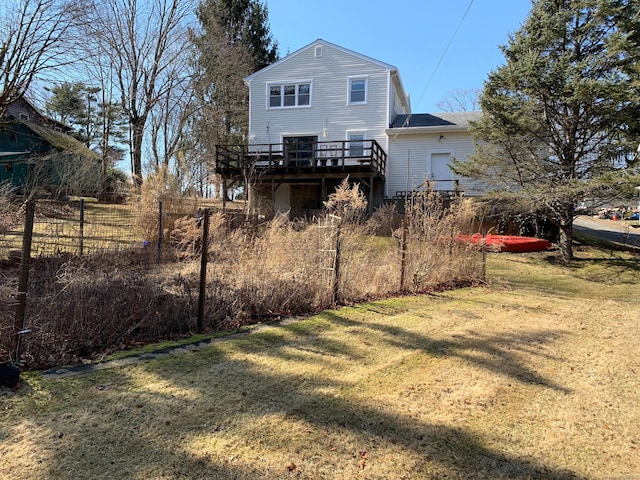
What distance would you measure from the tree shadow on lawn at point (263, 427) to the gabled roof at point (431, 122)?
53.8 ft

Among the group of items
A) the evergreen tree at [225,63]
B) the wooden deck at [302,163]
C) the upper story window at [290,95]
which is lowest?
the wooden deck at [302,163]

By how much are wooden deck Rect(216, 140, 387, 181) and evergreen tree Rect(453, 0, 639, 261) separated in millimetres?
5121

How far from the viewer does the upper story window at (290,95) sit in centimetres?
2091

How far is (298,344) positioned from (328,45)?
19.2 m

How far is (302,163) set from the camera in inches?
807

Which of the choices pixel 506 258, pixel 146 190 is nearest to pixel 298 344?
pixel 146 190

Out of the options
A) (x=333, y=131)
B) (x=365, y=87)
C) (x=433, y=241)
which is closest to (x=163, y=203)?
(x=433, y=241)

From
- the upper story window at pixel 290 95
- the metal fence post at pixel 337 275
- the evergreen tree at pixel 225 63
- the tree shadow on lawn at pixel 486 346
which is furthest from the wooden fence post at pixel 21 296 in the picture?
the evergreen tree at pixel 225 63

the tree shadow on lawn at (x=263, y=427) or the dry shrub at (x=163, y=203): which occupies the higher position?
the dry shrub at (x=163, y=203)

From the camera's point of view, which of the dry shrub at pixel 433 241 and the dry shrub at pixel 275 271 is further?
the dry shrub at pixel 433 241

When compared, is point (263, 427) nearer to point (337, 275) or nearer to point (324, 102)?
point (337, 275)

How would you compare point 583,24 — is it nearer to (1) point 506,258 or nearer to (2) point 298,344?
(1) point 506,258

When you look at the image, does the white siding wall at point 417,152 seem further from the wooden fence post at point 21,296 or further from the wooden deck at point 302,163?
the wooden fence post at point 21,296

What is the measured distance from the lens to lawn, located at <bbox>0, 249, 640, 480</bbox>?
2.49m
